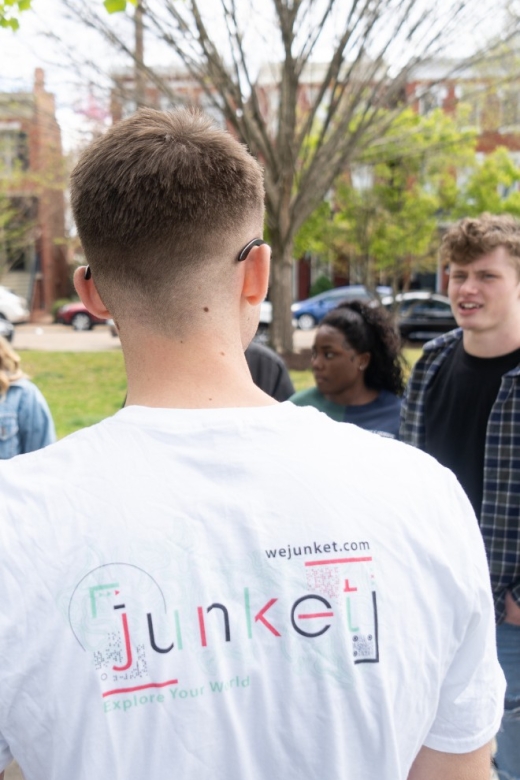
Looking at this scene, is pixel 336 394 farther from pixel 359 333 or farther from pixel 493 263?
pixel 493 263

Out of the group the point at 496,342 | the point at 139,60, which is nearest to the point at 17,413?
the point at 496,342

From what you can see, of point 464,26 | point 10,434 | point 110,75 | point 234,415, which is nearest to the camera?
point 234,415

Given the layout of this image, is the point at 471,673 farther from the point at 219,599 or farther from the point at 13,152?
the point at 13,152

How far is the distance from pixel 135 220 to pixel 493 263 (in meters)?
2.31

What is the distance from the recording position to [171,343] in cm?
123

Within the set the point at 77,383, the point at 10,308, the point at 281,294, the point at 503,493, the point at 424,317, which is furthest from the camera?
the point at 10,308

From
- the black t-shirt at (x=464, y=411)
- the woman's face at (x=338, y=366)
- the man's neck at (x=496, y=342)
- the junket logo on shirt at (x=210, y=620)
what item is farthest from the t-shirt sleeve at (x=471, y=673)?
the woman's face at (x=338, y=366)

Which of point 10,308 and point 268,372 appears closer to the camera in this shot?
point 268,372

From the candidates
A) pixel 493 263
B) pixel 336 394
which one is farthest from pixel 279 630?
pixel 336 394

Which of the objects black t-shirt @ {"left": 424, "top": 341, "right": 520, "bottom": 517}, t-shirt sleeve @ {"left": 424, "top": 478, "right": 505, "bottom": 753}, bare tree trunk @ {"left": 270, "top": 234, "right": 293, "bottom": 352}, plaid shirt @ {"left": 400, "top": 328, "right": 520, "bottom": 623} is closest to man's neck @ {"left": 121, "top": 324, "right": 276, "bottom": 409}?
t-shirt sleeve @ {"left": 424, "top": 478, "right": 505, "bottom": 753}

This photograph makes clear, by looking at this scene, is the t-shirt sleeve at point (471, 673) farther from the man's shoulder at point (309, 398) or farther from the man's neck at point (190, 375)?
the man's shoulder at point (309, 398)

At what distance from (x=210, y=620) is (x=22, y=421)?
11.0 feet

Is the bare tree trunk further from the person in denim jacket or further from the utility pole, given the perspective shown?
the person in denim jacket

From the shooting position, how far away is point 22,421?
4.23m
